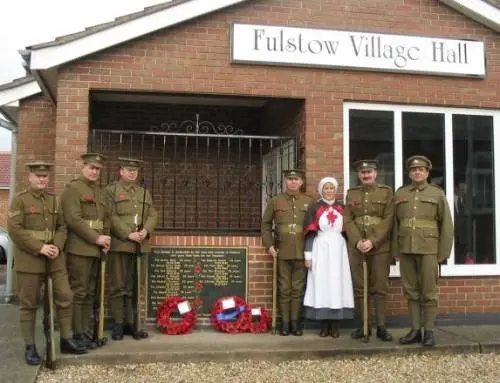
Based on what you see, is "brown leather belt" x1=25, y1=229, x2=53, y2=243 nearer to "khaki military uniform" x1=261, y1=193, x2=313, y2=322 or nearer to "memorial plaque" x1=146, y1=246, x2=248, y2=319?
"memorial plaque" x1=146, y1=246, x2=248, y2=319

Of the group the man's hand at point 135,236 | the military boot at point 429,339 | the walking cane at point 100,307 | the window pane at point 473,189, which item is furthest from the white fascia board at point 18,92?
the military boot at point 429,339

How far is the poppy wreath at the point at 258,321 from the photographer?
6.50 m

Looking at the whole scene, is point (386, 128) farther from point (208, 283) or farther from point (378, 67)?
point (208, 283)

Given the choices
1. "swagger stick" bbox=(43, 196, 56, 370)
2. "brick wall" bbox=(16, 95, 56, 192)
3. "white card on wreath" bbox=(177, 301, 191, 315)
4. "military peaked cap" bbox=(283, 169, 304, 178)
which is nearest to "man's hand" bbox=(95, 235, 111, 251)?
"swagger stick" bbox=(43, 196, 56, 370)

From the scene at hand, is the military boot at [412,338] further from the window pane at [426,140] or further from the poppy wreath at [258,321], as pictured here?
the window pane at [426,140]

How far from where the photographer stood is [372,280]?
20.5ft

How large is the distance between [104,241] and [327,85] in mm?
3175

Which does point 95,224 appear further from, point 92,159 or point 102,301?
point 102,301

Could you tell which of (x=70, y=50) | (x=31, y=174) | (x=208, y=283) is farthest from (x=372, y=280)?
(x=70, y=50)

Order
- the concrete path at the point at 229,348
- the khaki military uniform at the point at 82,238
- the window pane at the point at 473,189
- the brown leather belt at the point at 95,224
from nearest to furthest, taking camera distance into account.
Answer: the concrete path at the point at 229,348, the khaki military uniform at the point at 82,238, the brown leather belt at the point at 95,224, the window pane at the point at 473,189

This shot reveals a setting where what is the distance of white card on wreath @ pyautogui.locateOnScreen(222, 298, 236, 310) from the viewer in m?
6.50

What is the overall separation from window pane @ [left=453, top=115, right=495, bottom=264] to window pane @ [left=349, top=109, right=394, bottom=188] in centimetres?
85

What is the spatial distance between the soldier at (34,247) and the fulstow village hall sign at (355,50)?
2732 millimetres

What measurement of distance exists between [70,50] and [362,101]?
338 cm
